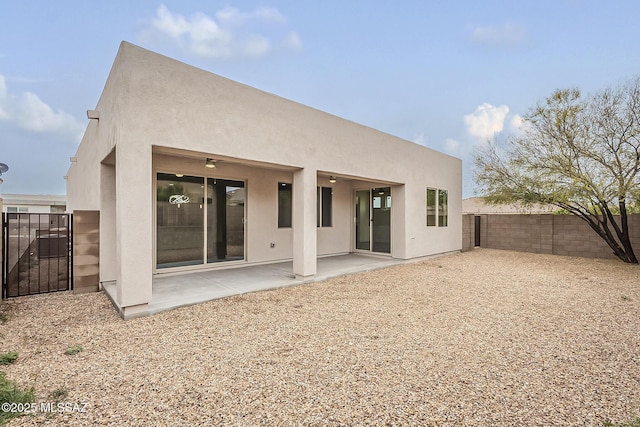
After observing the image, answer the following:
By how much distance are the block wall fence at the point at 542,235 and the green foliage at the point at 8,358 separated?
12960 mm

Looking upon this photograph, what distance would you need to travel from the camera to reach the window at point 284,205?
857cm

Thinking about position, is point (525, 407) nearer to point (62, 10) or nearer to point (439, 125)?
point (62, 10)

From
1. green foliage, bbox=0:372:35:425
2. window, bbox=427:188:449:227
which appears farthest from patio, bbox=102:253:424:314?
window, bbox=427:188:449:227

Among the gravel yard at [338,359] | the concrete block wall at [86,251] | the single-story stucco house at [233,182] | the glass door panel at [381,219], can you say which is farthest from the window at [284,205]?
the concrete block wall at [86,251]

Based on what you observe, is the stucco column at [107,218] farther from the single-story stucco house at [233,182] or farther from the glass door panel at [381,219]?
the glass door panel at [381,219]

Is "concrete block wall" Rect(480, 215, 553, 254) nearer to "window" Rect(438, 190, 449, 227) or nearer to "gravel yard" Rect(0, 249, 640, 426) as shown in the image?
"window" Rect(438, 190, 449, 227)

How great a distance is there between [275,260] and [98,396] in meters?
6.10

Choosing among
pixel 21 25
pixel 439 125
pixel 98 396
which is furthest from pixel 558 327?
pixel 439 125

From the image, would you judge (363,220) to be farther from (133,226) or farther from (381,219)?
(133,226)

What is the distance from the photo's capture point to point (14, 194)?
→ 2833cm

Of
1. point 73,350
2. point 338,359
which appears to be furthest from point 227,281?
point 338,359

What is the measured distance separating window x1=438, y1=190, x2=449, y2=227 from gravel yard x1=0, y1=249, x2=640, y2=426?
531 cm

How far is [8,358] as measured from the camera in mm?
2986

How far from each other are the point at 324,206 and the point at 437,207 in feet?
13.7
